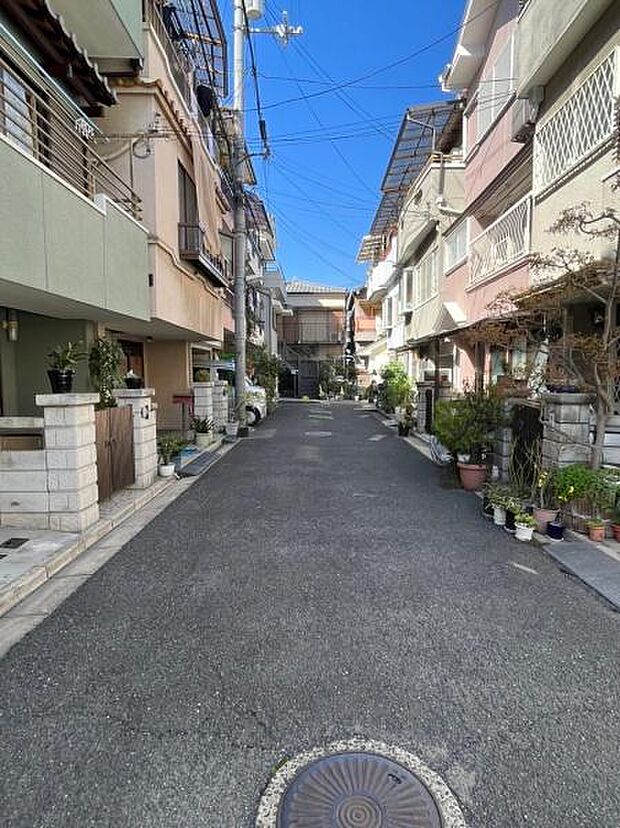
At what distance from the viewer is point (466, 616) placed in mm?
3920

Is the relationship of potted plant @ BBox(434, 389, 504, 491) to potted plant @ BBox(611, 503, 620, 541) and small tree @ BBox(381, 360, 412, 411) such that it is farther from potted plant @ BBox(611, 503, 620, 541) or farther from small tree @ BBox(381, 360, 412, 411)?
small tree @ BBox(381, 360, 412, 411)

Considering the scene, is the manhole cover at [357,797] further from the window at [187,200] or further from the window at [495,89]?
the window at [495,89]

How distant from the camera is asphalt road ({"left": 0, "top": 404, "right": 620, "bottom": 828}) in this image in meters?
2.28

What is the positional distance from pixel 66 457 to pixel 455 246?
472 inches

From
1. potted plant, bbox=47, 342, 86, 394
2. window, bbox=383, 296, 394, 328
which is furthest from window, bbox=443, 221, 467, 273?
window, bbox=383, 296, 394, 328

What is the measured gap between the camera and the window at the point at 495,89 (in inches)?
408

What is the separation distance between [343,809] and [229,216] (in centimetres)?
2055

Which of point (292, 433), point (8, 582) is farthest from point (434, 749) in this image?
point (292, 433)

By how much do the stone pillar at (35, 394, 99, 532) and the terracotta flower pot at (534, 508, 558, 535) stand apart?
5.40 metres

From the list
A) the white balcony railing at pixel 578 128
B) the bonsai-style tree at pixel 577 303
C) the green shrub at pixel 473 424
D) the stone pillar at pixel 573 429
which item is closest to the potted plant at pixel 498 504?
the stone pillar at pixel 573 429

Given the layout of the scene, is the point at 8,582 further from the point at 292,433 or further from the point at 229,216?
the point at 229,216

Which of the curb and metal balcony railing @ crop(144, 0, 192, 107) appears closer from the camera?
the curb

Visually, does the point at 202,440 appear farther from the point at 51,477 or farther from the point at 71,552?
the point at 71,552

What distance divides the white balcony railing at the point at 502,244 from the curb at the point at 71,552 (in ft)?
24.8
